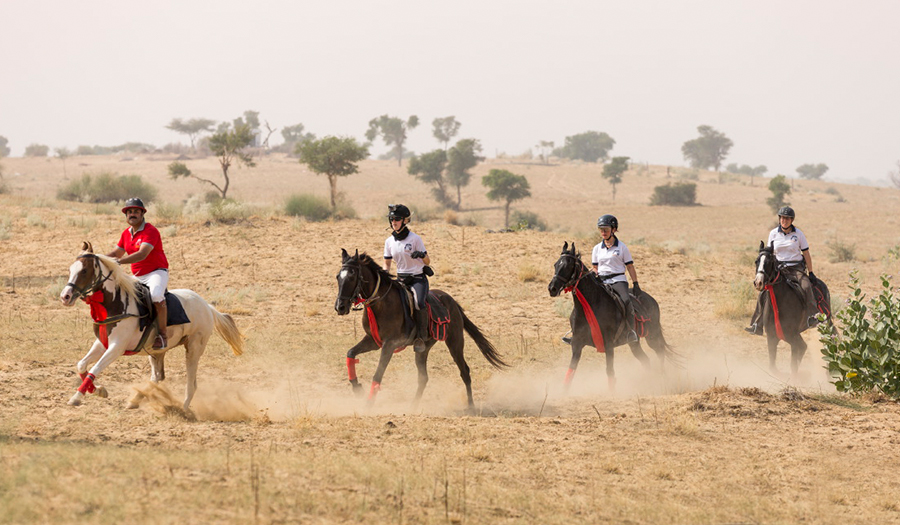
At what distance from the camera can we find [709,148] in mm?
126188

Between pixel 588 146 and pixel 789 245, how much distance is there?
129 meters

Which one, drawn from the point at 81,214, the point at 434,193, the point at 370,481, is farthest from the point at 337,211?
the point at 434,193

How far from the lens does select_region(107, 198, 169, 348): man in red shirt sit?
923cm

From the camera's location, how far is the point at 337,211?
35.1m

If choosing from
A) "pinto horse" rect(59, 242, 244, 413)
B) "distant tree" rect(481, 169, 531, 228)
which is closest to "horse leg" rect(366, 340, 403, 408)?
"pinto horse" rect(59, 242, 244, 413)

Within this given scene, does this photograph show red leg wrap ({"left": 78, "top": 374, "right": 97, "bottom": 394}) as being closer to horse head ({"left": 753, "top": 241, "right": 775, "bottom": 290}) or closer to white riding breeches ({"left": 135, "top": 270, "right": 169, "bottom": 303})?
white riding breeches ({"left": 135, "top": 270, "right": 169, "bottom": 303})

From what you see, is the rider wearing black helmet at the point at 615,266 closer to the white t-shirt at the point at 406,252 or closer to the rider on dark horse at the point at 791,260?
the rider on dark horse at the point at 791,260

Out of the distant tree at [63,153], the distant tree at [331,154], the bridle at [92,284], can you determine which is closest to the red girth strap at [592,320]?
the bridle at [92,284]

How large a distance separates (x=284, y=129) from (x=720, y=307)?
127 m

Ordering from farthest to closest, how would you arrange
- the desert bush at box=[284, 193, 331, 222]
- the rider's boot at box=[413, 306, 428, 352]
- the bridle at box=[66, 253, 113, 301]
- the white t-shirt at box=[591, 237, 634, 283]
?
the desert bush at box=[284, 193, 331, 222], the white t-shirt at box=[591, 237, 634, 283], the rider's boot at box=[413, 306, 428, 352], the bridle at box=[66, 253, 113, 301]

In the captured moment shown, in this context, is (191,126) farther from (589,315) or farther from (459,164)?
(589,315)

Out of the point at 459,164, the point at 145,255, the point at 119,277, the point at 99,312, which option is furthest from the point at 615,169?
the point at 99,312

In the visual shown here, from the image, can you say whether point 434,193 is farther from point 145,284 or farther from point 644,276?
point 145,284

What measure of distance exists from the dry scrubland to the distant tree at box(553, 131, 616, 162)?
380ft
